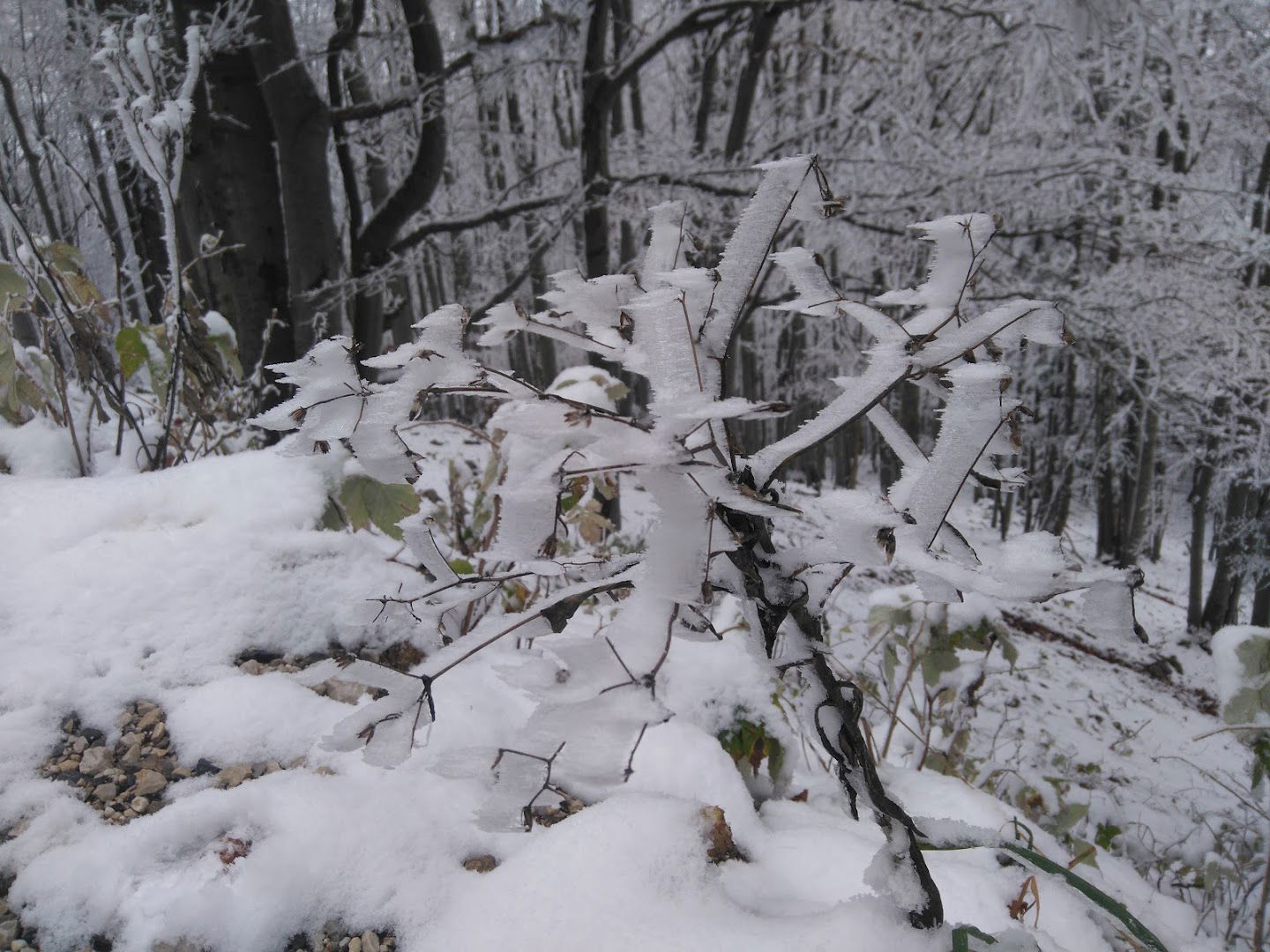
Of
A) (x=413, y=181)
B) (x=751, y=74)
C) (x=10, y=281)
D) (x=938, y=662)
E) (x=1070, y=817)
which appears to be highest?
(x=751, y=74)

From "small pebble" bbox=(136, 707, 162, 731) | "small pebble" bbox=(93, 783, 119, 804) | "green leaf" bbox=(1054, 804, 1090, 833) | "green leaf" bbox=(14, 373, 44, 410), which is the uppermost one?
"green leaf" bbox=(14, 373, 44, 410)

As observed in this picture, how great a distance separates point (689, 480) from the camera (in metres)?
0.39

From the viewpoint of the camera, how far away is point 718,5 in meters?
3.35

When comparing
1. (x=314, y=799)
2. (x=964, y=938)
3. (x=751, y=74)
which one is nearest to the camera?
(x=964, y=938)

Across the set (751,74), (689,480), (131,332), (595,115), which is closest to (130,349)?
(131,332)

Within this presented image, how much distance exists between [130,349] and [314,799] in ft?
4.86

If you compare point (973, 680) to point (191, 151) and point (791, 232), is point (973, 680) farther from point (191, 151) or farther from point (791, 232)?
point (791, 232)

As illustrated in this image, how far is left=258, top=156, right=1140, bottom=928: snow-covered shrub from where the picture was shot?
1.24 feet

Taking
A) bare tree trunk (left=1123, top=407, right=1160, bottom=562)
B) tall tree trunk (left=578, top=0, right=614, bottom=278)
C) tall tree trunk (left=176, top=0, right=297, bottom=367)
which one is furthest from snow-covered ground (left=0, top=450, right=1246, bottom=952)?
bare tree trunk (left=1123, top=407, right=1160, bottom=562)

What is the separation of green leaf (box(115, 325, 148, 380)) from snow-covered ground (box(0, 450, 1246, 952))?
1.11ft

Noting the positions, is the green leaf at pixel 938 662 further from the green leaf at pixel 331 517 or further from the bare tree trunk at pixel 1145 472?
the bare tree trunk at pixel 1145 472

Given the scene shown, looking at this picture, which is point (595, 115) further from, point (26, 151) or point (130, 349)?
point (130, 349)

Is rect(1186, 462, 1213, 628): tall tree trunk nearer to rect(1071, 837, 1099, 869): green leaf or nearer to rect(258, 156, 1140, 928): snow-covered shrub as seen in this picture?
rect(1071, 837, 1099, 869): green leaf

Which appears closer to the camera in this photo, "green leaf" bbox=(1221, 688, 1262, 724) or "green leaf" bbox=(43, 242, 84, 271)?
"green leaf" bbox=(1221, 688, 1262, 724)
